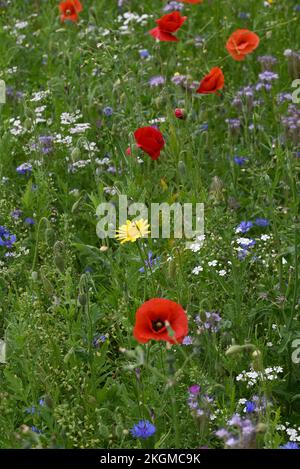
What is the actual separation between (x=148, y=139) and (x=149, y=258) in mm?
423

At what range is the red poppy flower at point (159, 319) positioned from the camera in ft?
7.89

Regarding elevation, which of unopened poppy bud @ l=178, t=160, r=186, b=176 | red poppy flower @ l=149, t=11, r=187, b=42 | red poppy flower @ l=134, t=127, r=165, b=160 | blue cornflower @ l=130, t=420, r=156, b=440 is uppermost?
red poppy flower @ l=149, t=11, r=187, b=42

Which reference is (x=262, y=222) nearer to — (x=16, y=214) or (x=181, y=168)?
(x=181, y=168)

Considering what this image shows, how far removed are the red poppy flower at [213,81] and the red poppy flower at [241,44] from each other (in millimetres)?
459

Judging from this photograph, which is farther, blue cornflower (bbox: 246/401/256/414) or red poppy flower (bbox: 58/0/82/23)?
red poppy flower (bbox: 58/0/82/23)

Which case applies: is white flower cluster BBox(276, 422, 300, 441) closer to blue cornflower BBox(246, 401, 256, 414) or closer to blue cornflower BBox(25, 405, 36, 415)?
blue cornflower BBox(246, 401, 256, 414)

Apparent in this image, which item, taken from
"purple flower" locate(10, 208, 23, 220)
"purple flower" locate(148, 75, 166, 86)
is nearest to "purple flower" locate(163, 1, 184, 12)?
"purple flower" locate(148, 75, 166, 86)

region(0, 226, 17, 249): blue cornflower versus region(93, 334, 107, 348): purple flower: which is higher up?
region(0, 226, 17, 249): blue cornflower

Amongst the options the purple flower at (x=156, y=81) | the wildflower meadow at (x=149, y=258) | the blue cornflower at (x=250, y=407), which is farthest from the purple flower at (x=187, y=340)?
the purple flower at (x=156, y=81)

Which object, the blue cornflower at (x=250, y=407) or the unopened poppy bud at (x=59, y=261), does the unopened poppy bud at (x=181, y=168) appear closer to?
the unopened poppy bud at (x=59, y=261)

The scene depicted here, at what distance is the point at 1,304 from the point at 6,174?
1.01 m

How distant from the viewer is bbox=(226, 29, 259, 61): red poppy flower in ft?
13.2

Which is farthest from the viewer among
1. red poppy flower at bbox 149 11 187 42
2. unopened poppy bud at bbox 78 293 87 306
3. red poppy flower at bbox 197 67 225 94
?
red poppy flower at bbox 149 11 187 42

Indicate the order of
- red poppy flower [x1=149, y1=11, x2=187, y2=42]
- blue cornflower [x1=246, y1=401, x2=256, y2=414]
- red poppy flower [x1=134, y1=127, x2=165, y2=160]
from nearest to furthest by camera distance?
blue cornflower [x1=246, y1=401, x2=256, y2=414] < red poppy flower [x1=134, y1=127, x2=165, y2=160] < red poppy flower [x1=149, y1=11, x2=187, y2=42]
